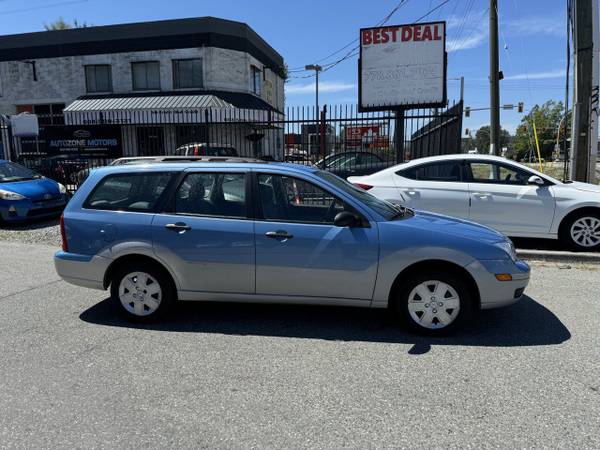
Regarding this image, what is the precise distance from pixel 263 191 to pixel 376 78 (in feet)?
28.3

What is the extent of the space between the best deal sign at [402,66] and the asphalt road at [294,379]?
25.7 feet

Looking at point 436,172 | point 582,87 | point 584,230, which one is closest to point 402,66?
point 582,87

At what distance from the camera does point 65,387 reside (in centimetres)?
338

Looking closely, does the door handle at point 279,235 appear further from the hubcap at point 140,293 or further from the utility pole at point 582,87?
the utility pole at point 582,87

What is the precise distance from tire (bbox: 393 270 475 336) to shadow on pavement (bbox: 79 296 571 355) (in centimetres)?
12

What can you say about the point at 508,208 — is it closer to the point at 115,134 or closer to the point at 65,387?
the point at 65,387

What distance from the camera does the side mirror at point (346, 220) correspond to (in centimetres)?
406

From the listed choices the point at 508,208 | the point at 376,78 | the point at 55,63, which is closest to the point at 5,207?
the point at 376,78

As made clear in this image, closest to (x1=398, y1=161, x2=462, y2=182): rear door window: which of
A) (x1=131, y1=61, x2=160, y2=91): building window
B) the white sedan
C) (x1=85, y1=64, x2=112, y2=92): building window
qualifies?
the white sedan

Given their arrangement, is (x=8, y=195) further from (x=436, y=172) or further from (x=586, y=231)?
(x=586, y=231)

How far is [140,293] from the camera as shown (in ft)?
14.9

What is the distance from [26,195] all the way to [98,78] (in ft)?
61.4

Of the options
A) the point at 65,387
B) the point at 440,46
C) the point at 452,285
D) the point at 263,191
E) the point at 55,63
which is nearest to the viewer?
the point at 65,387

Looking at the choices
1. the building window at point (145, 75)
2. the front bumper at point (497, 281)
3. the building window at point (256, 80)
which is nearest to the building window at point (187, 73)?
the building window at point (145, 75)
